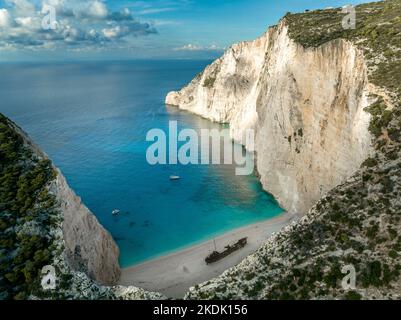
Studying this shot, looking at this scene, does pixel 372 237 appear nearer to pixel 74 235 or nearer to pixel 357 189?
pixel 357 189

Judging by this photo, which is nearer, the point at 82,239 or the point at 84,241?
the point at 82,239

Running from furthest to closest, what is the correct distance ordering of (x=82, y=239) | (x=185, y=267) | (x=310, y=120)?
(x=310, y=120) < (x=185, y=267) < (x=82, y=239)

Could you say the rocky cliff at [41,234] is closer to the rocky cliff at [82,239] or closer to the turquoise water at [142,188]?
the rocky cliff at [82,239]

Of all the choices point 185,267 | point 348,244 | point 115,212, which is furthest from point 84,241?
point 348,244

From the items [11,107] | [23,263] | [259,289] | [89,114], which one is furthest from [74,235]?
[11,107]

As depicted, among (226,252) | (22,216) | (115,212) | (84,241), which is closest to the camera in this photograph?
(22,216)

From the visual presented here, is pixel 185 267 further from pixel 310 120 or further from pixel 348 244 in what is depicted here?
pixel 310 120

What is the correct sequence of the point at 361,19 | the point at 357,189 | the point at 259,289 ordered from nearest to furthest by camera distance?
the point at 259,289 < the point at 357,189 < the point at 361,19
